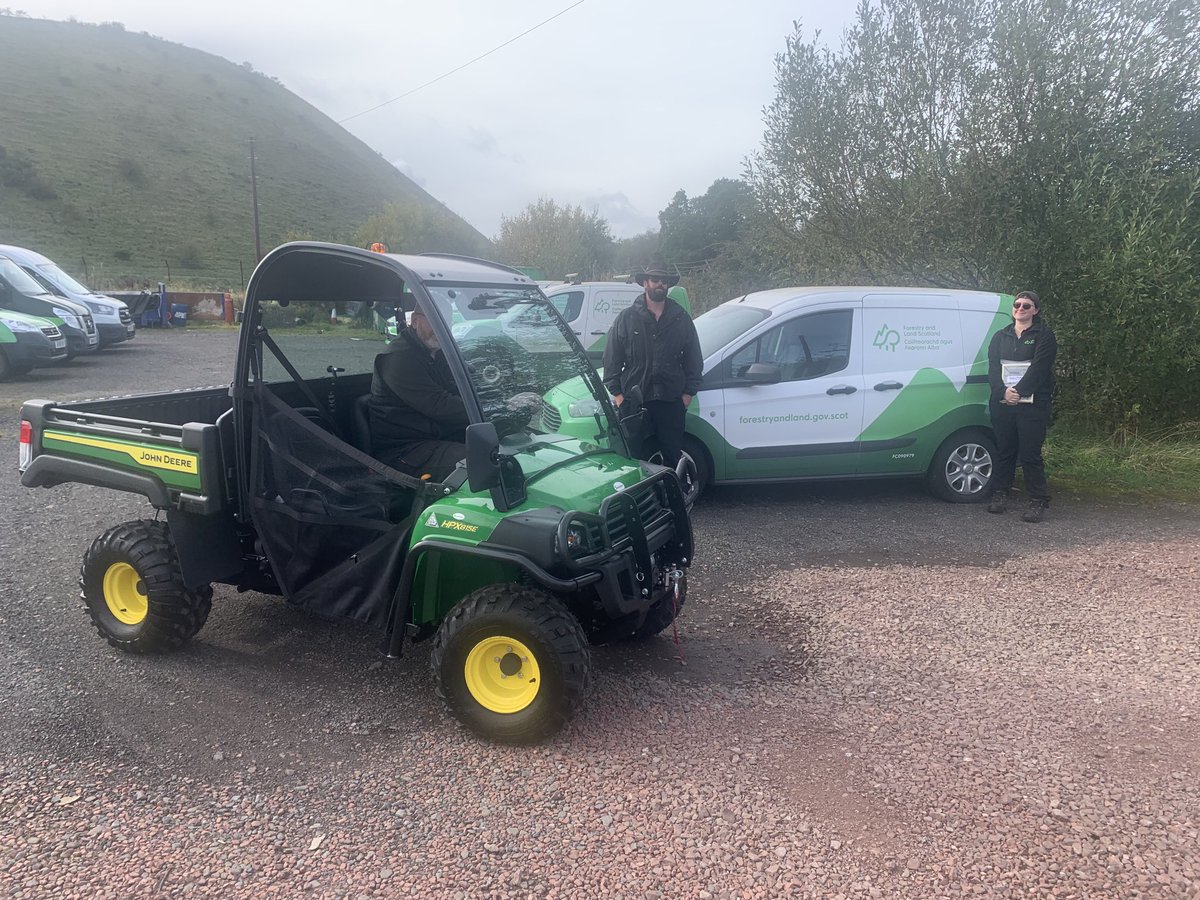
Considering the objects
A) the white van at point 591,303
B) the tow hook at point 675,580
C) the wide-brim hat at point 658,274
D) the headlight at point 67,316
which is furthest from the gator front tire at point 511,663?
the headlight at point 67,316

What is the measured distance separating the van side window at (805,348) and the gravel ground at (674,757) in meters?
2.26

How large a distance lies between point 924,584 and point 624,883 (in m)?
3.55

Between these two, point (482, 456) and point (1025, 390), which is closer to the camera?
point (482, 456)

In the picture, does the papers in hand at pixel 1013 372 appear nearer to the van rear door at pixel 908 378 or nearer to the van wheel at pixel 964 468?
the van rear door at pixel 908 378

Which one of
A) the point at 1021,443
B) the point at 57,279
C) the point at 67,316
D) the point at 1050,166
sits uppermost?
the point at 1050,166

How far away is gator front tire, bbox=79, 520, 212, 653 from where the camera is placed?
167 inches

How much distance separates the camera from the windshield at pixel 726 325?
740 cm

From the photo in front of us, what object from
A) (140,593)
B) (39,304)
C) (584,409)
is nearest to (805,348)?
(584,409)

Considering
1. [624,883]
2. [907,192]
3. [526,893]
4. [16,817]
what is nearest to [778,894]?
[624,883]

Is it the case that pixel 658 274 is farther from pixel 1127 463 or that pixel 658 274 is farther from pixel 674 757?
pixel 1127 463

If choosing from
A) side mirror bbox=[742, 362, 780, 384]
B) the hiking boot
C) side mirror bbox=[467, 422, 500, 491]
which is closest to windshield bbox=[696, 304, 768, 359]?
side mirror bbox=[742, 362, 780, 384]

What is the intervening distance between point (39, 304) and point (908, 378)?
14.9 m

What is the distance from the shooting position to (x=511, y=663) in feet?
11.8

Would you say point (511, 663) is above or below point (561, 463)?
below
